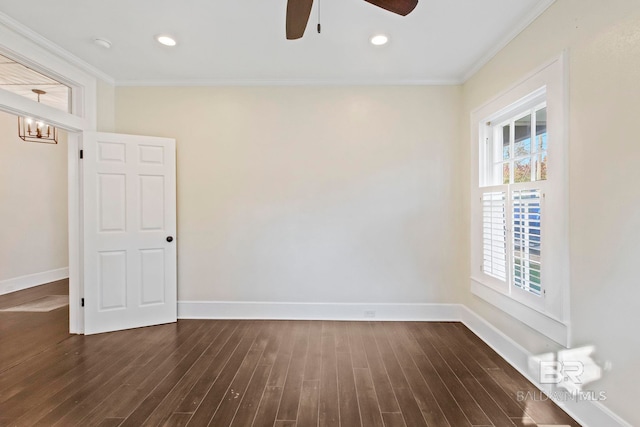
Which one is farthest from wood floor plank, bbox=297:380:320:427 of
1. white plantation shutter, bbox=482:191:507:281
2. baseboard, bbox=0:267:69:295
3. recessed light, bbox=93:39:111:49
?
baseboard, bbox=0:267:69:295

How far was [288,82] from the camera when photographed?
3.30 m

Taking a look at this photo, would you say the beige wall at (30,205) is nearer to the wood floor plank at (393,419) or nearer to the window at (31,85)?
the window at (31,85)

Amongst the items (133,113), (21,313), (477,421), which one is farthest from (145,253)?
(477,421)

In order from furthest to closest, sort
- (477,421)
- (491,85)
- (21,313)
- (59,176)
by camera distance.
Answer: (59,176) → (21,313) → (491,85) → (477,421)

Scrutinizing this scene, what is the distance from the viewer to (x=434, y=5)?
6.88 ft

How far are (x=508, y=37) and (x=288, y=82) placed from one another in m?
2.12

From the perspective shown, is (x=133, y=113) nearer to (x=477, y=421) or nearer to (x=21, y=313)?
(x=21, y=313)

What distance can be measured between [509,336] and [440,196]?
1518 mm

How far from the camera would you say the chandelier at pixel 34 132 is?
4.61 metres

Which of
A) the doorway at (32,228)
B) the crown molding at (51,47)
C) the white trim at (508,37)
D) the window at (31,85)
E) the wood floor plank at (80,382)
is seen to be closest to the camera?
the wood floor plank at (80,382)

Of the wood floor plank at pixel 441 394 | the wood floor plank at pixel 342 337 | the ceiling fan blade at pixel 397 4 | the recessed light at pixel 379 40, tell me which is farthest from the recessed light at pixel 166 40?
the wood floor plank at pixel 441 394

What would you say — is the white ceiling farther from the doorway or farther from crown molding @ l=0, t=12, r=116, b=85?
the doorway

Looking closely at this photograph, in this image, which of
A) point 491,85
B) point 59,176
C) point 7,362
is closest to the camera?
point 7,362

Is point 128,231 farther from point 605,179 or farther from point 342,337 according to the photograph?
point 605,179
